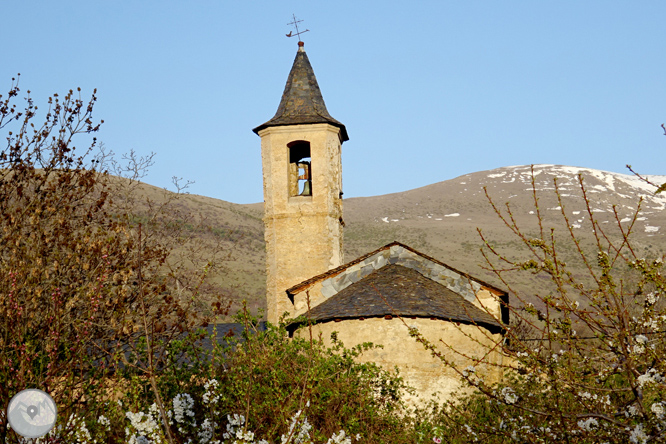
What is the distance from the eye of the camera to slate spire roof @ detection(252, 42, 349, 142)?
19344 mm

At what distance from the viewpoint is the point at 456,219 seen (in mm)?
118750

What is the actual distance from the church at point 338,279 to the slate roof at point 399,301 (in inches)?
1.0

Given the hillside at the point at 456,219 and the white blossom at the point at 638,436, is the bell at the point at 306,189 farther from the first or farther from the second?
the hillside at the point at 456,219

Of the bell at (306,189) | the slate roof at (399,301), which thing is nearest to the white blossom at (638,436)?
the slate roof at (399,301)

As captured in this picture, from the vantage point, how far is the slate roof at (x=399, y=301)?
13.9 meters

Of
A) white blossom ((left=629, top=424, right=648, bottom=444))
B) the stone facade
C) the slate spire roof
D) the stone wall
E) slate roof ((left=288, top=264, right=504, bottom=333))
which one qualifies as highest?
the slate spire roof

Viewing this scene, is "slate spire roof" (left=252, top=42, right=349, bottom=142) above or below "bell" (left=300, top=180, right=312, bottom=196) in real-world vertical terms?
above

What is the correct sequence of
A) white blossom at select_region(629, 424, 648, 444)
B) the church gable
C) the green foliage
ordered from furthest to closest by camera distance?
the church gable → the green foliage → white blossom at select_region(629, 424, 648, 444)

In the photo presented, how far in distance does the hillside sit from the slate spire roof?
27.4 meters

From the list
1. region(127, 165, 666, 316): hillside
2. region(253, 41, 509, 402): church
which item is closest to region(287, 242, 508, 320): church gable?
region(253, 41, 509, 402): church

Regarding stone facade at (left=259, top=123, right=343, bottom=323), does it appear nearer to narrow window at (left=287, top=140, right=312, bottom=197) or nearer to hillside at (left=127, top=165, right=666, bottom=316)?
narrow window at (left=287, top=140, right=312, bottom=197)

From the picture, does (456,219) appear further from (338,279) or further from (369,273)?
(338,279)

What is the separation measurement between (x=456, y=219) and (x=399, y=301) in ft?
350

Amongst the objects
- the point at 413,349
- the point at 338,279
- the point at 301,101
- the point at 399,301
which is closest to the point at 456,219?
the point at 301,101
